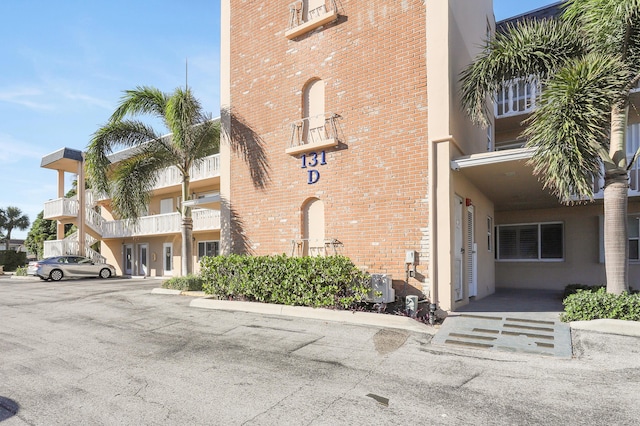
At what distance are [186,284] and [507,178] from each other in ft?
34.0

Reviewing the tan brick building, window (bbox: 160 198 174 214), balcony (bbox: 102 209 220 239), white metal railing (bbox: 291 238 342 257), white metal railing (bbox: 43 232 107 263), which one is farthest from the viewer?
white metal railing (bbox: 43 232 107 263)

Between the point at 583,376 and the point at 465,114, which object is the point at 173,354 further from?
the point at 465,114

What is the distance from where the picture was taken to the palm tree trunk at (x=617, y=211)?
7531 millimetres

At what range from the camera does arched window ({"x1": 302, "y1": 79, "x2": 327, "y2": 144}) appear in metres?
11.2

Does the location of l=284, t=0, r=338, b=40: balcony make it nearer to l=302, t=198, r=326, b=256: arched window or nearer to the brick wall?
the brick wall

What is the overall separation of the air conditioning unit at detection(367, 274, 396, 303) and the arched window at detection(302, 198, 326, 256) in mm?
2202

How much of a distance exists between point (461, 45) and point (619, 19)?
11.9ft

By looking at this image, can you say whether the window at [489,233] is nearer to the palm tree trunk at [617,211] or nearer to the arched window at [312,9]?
the palm tree trunk at [617,211]

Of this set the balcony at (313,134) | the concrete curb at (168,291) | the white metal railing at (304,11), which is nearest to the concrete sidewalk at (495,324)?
the concrete curb at (168,291)

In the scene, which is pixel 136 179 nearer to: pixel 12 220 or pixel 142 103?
pixel 142 103

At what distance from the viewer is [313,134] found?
11250mm

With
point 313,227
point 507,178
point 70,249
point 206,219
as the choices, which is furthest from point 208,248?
point 507,178

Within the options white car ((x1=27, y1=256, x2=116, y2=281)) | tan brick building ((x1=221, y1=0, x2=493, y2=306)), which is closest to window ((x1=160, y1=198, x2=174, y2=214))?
white car ((x1=27, y1=256, x2=116, y2=281))

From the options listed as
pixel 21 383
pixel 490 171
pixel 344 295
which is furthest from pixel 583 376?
pixel 21 383
